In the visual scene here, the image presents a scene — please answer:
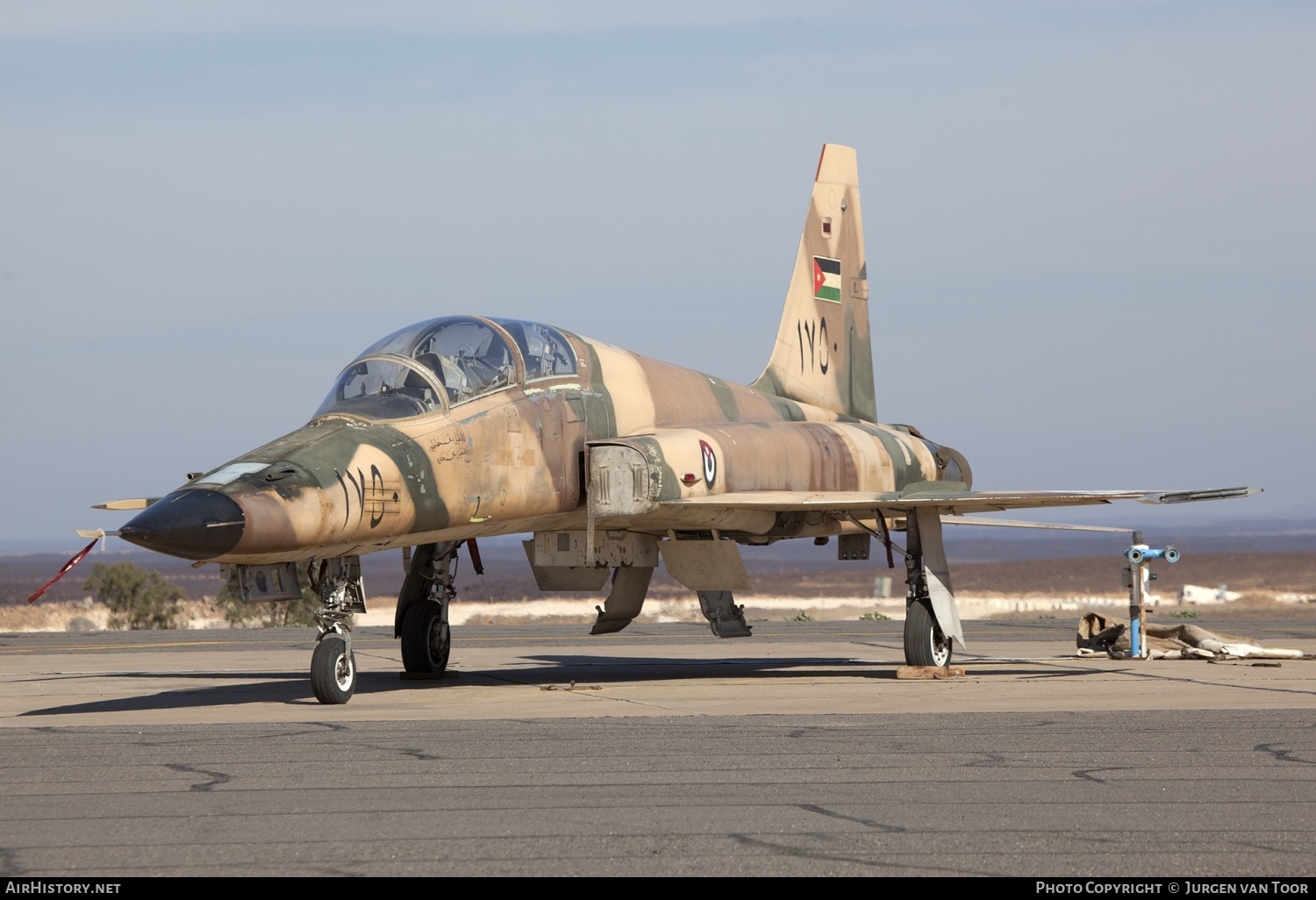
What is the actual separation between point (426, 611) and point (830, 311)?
7397mm

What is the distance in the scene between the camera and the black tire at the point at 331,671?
13.1 m

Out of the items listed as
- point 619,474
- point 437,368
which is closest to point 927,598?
point 619,474

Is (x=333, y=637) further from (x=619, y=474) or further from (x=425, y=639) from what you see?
(x=425, y=639)

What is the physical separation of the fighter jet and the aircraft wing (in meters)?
0.03

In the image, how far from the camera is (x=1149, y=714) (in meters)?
12.2

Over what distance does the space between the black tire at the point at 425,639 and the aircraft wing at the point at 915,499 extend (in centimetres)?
330

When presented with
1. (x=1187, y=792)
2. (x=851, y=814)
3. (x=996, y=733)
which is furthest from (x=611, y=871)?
(x=996, y=733)

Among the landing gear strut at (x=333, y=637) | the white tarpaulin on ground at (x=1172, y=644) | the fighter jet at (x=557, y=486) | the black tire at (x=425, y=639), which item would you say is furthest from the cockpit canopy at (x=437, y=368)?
the white tarpaulin on ground at (x=1172, y=644)

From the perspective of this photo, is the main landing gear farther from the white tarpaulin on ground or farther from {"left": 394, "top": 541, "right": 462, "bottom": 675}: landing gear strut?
{"left": 394, "top": 541, "right": 462, "bottom": 675}: landing gear strut

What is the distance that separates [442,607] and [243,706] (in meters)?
3.39

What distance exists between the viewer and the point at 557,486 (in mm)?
14945

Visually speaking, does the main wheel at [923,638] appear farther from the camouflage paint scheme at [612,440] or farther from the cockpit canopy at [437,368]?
the cockpit canopy at [437,368]

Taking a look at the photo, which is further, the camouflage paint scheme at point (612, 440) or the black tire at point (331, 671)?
the black tire at point (331, 671)
